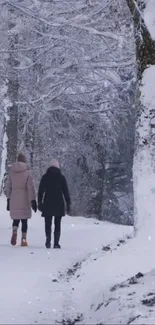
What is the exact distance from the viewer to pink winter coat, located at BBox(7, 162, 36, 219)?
1433 centimetres

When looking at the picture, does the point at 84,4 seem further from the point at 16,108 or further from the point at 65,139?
the point at 65,139

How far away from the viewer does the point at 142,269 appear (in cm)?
1016

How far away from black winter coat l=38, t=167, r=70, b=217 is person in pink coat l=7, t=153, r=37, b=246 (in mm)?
255

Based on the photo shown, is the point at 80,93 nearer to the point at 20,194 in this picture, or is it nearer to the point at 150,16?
the point at 20,194

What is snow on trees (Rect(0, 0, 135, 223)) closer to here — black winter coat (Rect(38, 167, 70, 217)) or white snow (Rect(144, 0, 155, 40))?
black winter coat (Rect(38, 167, 70, 217))

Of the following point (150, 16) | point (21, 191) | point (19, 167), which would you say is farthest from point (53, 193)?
point (150, 16)

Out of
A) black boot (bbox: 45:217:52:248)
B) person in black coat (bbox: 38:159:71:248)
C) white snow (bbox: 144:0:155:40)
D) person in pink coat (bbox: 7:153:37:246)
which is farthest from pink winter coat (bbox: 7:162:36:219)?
white snow (bbox: 144:0:155:40)

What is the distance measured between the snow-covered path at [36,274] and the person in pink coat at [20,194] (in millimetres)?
624

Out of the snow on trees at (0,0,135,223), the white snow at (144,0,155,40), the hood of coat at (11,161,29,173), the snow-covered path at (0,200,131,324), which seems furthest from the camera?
the snow on trees at (0,0,135,223)

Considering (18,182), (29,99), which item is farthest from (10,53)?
(18,182)

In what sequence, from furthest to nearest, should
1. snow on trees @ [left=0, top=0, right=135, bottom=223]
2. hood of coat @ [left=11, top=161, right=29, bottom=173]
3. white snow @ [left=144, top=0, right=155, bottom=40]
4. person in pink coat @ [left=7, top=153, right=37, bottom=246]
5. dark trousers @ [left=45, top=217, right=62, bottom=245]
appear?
snow on trees @ [left=0, top=0, right=135, bottom=223] < hood of coat @ [left=11, top=161, right=29, bottom=173] < person in pink coat @ [left=7, top=153, right=37, bottom=246] < dark trousers @ [left=45, top=217, right=62, bottom=245] < white snow @ [left=144, top=0, right=155, bottom=40]

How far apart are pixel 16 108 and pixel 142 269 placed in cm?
1525

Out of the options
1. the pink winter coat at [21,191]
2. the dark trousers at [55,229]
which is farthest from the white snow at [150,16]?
the pink winter coat at [21,191]

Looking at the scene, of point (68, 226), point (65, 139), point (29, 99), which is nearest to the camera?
point (68, 226)
